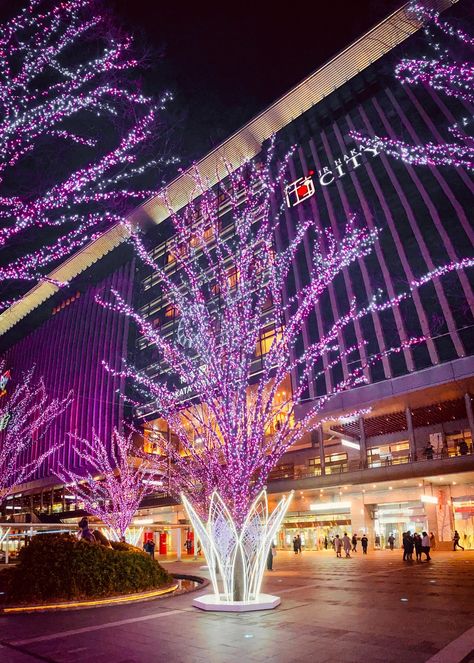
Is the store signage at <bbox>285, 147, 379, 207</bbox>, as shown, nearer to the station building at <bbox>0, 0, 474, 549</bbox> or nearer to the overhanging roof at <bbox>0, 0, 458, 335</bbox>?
the station building at <bbox>0, 0, 474, 549</bbox>

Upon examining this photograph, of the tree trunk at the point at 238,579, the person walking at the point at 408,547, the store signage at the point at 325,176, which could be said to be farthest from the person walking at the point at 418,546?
the store signage at the point at 325,176

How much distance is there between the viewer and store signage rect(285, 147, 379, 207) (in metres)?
36.5

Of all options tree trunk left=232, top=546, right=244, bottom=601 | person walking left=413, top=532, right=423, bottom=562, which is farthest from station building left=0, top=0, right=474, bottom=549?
tree trunk left=232, top=546, right=244, bottom=601

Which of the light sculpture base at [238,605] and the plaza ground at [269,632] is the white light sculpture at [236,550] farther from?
the plaza ground at [269,632]

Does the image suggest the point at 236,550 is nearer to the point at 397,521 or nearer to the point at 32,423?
the point at 397,521

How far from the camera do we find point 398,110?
116 ft

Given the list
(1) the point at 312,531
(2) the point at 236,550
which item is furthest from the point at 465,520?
(2) the point at 236,550

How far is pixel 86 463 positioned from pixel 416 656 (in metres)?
51.9

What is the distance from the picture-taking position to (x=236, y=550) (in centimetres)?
892

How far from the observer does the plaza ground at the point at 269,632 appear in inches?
209

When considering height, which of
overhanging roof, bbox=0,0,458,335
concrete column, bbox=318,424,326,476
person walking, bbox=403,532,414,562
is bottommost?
person walking, bbox=403,532,414,562

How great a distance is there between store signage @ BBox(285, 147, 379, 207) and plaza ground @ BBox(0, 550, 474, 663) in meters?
32.3

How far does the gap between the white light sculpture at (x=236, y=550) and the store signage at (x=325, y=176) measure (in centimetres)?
3180

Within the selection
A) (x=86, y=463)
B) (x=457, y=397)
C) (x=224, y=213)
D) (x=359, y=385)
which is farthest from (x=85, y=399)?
(x=457, y=397)
